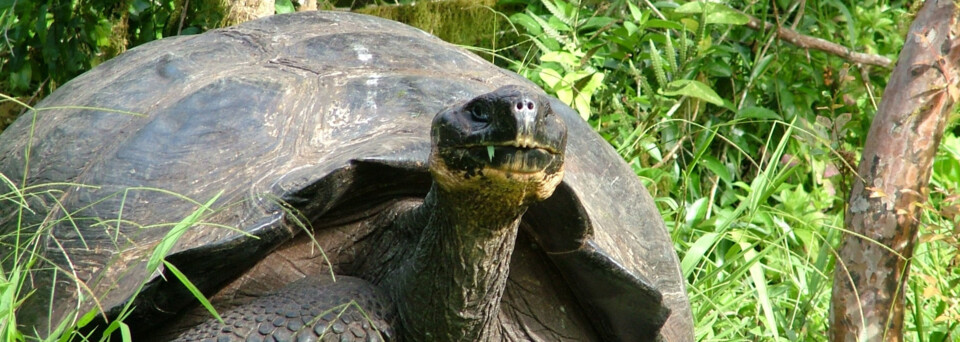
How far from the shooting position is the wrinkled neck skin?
7.07 feet

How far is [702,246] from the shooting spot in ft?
11.6

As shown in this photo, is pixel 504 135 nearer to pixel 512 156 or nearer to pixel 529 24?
pixel 512 156

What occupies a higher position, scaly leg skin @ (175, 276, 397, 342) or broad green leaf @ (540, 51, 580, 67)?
scaly leg skin @ (175, 276, 397, 342)

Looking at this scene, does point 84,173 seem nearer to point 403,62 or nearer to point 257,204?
point 257,204

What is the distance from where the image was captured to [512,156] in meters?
1.97

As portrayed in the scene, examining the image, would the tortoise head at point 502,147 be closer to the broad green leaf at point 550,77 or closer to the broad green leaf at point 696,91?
the broad green leaf at point 550,77

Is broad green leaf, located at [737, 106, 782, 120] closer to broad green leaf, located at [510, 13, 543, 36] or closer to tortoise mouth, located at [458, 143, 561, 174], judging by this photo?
broad green leaf, located at [510, 13, 543, 36]

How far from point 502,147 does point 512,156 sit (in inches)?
1.0

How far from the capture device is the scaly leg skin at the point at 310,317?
233 centimetres

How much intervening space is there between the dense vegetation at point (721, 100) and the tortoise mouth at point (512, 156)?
1638mm

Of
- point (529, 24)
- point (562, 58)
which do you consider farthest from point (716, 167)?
point (529, 24)

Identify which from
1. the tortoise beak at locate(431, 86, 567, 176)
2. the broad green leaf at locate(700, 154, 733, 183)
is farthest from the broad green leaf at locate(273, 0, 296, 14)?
A: the tortoise beak at locate(431, 86, 567, 176)

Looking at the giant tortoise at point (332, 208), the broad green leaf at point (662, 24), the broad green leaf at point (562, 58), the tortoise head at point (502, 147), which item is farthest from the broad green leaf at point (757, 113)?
the tortoise head at point (502, 147)

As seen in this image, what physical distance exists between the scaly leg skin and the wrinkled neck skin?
62 mm
